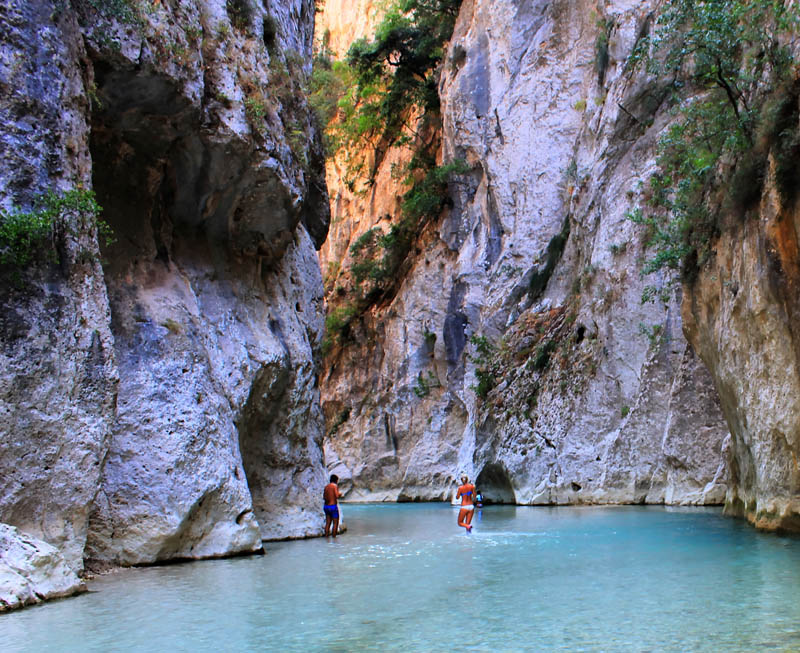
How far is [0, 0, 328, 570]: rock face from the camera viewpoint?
8.36 m

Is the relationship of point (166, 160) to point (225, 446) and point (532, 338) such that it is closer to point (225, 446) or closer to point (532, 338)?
point (225, 446)

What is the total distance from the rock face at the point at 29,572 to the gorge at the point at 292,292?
0.04 m

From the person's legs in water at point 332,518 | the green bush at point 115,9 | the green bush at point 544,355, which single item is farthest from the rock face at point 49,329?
the green bush at point 544,355

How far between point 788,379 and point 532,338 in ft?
55.9

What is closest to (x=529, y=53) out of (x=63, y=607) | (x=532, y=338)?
(x=532, y=338)

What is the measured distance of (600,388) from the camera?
23922 mm

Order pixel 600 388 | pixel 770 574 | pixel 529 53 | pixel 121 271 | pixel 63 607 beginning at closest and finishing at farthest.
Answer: pixel 63 607
pixel 770 574
pixel 121 271
pixel 600 388
pixel 529 53

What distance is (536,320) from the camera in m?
28.4

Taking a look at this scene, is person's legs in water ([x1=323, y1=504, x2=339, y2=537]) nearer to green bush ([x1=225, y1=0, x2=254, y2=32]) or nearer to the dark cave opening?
green bush ([x1=225, y1=0, x2=254, y2=32])

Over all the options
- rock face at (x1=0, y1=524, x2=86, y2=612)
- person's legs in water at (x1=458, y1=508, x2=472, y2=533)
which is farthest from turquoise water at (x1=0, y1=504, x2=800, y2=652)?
Answer: person's legs in water at (x1=458, y1=508, x2=472, y2=533)

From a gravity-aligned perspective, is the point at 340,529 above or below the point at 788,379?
below

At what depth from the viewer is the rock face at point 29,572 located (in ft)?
22.9

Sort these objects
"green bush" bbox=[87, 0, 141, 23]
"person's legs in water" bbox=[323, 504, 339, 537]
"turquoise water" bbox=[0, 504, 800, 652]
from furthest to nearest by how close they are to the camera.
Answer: "person's legs in water" bbox=[323, 504, 339, 537]
"green bush" bbox=[87, 0, 141, 23]
"turquoise water" bbox=[0, 504, 800, 652]

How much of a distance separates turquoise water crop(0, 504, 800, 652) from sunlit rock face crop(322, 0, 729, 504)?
9815 millimetres
